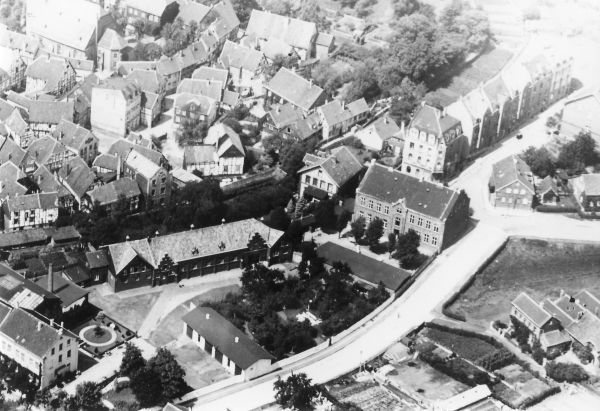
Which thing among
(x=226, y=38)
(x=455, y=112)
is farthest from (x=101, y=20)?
(x=455, y=112)

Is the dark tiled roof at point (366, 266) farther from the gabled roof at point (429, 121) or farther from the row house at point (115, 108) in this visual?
the row house at point (115, 108)

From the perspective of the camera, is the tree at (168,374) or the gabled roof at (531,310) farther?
the gabled roof at (531,310)

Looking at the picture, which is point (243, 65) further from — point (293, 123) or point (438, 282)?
point (438, 282)

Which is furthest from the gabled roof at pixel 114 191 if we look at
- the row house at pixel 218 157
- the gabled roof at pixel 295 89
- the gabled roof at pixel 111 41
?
the gabled roof at pixel 111 41

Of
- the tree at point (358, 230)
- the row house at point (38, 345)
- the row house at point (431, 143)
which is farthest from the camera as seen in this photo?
the row house at point (431, 143)

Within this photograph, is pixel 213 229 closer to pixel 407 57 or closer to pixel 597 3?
pixel 407 57

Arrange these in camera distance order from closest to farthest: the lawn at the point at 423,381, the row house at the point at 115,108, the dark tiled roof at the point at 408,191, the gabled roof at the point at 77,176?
the lawn at the point at 423,381 → the dark tiled roof at the point at 408,191 → the gabled roof at the point at 77,176 → the row house at the point at 115,108

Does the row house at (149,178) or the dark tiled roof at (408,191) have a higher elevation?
the dark tiled roof at (408,191)

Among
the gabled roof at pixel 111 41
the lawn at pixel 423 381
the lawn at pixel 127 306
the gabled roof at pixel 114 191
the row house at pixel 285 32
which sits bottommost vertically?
the lawn at pixel 127 306
